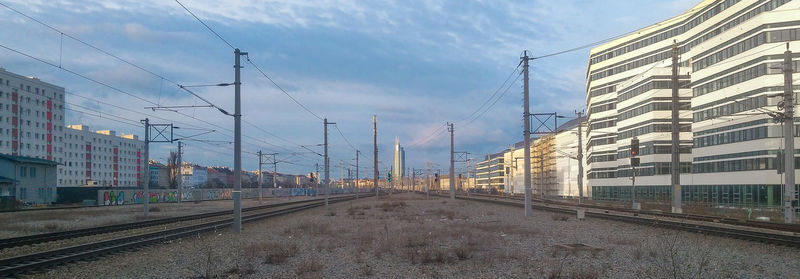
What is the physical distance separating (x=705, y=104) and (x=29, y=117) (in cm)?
11609

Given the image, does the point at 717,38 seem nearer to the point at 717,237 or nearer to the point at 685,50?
the point at 685,50

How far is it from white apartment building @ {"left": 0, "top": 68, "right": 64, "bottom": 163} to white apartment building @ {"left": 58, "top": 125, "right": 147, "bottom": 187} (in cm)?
1089

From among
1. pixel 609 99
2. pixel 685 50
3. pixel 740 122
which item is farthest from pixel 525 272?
pixel 609 99

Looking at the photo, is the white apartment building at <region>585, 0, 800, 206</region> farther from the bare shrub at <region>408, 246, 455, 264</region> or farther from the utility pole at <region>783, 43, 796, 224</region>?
the bare shrub at <region>408, 246, 455, 264</region>

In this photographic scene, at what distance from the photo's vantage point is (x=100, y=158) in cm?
14962

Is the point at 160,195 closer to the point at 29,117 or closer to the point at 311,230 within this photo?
the point at 311,230

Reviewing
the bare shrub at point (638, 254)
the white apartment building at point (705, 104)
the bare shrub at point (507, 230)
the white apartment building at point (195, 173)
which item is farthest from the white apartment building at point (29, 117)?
the bare shrub at point (638, 254)

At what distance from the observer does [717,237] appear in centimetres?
2058

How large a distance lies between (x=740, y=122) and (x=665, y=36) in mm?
26505

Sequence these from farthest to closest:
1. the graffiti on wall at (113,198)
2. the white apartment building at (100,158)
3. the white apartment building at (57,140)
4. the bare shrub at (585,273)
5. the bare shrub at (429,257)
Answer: the white apartment building at (100,158) < the white apartment building at (57,140) < the graffiti on wall at (113,198) < the bare shrub at (429,257) < the bare shrub at (585,273)

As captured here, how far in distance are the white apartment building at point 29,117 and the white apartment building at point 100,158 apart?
10895 millimetres

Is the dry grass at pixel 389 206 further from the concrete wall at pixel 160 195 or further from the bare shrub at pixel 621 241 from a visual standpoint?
the concrete wall at pixel 160 195

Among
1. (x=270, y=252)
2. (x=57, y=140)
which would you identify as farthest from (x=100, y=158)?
→ (x=270, y=252)

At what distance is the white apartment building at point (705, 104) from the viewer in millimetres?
47719
